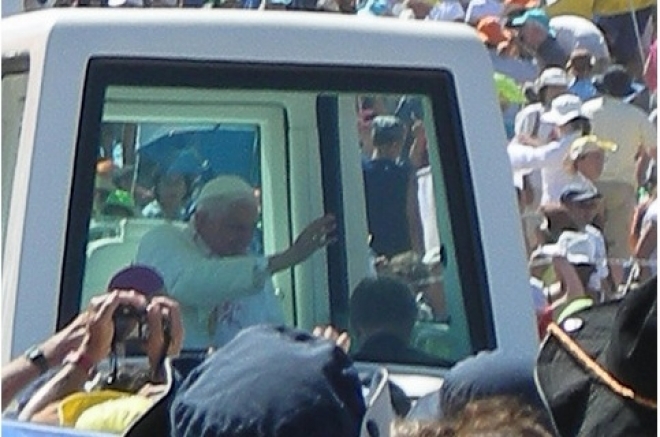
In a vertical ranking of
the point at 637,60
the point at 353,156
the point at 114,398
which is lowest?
the point at 114,398

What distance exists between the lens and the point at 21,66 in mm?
3178

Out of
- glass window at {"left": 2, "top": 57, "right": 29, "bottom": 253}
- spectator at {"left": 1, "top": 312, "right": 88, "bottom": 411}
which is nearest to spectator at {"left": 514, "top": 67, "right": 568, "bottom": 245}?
glass window at {"left": 2, "top": 57, "right": 29, "bottom": 253}

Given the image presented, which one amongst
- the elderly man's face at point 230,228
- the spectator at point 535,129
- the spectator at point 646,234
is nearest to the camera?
the elderly man's face at point 230,228

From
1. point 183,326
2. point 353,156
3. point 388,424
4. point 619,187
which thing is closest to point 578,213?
point 619,187

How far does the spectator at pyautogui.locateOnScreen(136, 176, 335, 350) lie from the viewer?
3236mm

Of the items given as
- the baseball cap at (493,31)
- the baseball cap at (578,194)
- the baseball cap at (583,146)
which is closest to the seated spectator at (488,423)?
the baseball cap at (578,194)

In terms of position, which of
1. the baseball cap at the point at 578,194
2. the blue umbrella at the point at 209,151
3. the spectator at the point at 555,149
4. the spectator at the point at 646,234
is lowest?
the blue umbrella at the point at 209,151

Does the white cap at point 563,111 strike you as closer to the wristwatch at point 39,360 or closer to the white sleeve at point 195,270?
the white sleeve at point 195,270

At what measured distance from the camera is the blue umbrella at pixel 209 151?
137 inches

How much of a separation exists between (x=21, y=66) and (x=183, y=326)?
→ 0.55 meters

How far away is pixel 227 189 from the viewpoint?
11.6ft

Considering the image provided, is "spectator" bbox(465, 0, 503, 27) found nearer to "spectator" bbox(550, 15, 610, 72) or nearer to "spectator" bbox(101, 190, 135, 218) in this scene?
"spectator" bbox(550, 15, 610, 72)

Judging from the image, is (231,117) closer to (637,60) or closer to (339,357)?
(339,357)

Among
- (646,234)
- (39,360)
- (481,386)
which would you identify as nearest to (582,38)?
(646,234)
